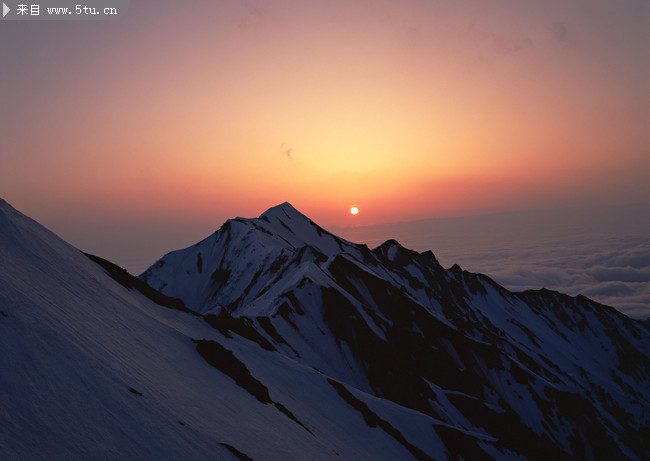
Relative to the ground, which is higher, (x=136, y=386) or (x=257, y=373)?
(x=136, y=386)

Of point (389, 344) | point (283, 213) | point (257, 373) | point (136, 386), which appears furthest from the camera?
point (283, 213)

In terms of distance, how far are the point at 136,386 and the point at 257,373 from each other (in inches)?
824

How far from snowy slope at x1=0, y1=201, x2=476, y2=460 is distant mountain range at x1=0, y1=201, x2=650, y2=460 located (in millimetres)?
118

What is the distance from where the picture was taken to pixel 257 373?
4266 centimetres

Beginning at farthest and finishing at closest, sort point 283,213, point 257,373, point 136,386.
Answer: point 283,213 → point 257,373 → point 136,386

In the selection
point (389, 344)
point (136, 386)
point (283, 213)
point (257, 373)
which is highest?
point (283, 213)

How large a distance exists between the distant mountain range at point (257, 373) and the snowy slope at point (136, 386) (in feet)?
0.39

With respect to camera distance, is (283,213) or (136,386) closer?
(136,386)

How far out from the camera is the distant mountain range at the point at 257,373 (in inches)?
753

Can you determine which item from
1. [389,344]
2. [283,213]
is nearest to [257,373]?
[389,344]

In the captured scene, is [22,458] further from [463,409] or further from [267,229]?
[267,229]

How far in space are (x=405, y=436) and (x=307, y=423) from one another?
16.2 m

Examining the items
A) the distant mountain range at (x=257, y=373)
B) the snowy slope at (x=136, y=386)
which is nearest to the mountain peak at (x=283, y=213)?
the distant mountain range at (x=257, y=373)

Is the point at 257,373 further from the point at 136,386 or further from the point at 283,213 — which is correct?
the point at 283,213
